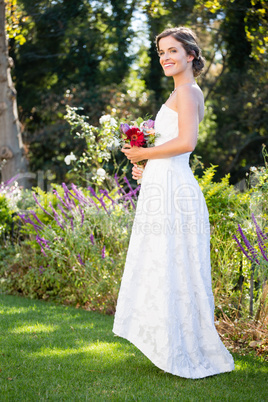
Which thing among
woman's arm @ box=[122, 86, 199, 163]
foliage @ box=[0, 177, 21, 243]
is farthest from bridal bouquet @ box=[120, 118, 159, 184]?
foliage @ box=[0, 177, 21, 243]

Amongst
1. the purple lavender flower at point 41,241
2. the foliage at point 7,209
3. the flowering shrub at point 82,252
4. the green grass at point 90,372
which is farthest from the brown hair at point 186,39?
the foliage at point 7,209

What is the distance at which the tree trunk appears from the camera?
9.68 m

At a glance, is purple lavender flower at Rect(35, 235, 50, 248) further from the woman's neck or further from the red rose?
the woman's neck

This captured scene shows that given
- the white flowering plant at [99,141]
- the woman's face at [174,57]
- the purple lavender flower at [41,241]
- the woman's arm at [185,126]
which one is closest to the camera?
the woman's arm at [185,126]

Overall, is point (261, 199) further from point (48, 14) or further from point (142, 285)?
point (48, 14)

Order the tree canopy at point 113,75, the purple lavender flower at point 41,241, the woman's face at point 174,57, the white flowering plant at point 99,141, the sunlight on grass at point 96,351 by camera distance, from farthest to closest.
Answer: the tree canopy at point 113,75
the purple lavender flower at point 41,241
the white flowering plant at point 99,141
the sunlight on grass at point 96,351
the woman's face at point 174,57

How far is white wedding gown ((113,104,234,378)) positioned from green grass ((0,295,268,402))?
0.16m

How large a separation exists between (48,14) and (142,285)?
13.4 meters

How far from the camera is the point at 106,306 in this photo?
5070mm

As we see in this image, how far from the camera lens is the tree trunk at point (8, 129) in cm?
968

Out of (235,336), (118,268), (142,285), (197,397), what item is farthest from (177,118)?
(118,268)

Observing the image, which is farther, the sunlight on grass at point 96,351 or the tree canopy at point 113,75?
the tree canopy at point 113,75

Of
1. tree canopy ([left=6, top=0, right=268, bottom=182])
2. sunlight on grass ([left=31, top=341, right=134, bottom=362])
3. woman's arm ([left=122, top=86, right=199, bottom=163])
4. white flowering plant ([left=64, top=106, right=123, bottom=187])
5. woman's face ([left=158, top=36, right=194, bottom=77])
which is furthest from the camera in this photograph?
tree canopy ([left=6, top=0, right=268, bottom=182])

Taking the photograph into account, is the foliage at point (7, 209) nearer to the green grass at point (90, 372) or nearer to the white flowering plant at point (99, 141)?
the white flowering plant at point (99, 141)
